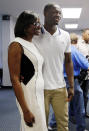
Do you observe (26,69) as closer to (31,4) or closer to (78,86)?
(78,86)

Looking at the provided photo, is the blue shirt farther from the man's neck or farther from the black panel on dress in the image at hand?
the black panel on dress

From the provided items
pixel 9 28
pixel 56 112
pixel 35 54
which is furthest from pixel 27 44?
pixel 9 28

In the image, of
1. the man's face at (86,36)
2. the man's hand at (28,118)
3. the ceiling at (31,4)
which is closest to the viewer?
the man's hand at (28,118)

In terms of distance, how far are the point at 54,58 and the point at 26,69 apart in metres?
0.41

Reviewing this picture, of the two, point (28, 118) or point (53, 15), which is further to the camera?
point (53, 15)

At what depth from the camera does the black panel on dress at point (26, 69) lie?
1218mm

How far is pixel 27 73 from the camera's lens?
1.24 metres

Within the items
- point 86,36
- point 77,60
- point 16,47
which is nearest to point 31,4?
point 86,36

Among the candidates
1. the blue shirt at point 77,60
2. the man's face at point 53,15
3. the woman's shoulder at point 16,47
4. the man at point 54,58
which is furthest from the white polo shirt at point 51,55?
the blue shirt at point 77,60

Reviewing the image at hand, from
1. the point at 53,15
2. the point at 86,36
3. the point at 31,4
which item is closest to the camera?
the point at 53,15

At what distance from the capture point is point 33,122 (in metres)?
1.23

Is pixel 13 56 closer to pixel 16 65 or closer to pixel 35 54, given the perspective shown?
pixel 16 65

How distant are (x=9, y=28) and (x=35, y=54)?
6.10 m

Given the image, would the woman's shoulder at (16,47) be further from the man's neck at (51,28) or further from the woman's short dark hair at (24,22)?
the man's neck at (51,28)
